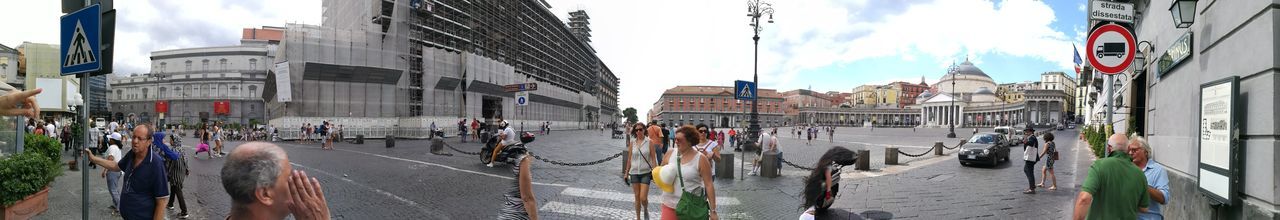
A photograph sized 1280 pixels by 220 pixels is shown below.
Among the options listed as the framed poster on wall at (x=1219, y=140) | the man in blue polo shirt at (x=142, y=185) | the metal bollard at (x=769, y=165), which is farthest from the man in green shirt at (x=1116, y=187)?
the metal bollard at (x=769, y=165)

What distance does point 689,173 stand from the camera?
155 inches

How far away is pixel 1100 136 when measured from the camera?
13.7m

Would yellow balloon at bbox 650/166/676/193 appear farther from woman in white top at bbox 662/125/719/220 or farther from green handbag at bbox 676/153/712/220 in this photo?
green handbag at bbox 676/153/712/220

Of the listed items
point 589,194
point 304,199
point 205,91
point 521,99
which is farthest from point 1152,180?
point 205,91

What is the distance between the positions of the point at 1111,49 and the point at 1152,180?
1403mm

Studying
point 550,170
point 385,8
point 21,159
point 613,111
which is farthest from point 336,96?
point 613,111

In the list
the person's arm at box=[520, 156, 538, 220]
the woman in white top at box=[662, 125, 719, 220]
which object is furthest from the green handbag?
the person's arm at box=[520, 156, 538, 220]

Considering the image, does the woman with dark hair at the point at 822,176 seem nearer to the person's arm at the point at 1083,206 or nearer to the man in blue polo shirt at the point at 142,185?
the person's arm at the point at 1083,206

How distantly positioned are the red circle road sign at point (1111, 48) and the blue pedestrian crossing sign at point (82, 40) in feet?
23.1

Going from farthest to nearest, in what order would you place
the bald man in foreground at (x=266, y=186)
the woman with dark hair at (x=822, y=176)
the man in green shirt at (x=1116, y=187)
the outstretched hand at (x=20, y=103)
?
the woman with dark hair at (x=822, y=176)
the man in green shirt at (x=1116, y=187)
the outstretched hand at (x=20, y=103)
the bald man in foreground at (x=266, y=186)

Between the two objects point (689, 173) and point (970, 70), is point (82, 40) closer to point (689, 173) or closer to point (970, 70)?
point (689, 173)

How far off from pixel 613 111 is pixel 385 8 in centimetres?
7451

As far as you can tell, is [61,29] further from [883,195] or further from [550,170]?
[883,195]

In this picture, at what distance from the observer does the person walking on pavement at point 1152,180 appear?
132 inches
